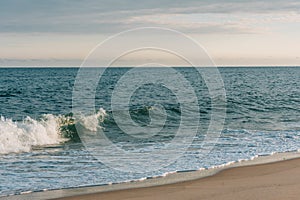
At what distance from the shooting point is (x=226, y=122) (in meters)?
23.2

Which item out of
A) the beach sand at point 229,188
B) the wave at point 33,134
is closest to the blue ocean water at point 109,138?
the wave at point 33,134

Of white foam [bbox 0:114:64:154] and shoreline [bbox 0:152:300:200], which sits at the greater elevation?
white foam [bbox 0:114:64:154]

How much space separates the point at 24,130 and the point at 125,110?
35.6 feet

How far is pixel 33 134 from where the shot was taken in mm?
16797

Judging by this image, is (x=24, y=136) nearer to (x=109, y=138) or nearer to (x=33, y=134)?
(x=33, y=134)

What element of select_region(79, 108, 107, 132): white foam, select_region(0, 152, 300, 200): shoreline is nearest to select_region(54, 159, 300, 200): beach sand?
select_region(0, 152, 300, 200): shoreline

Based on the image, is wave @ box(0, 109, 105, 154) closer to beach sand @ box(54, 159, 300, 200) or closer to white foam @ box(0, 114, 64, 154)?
white foam @ box(0, 114, 64, 154)

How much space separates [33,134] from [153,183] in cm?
790

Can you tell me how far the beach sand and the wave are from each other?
607cm

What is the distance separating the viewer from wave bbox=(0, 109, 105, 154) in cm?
1489

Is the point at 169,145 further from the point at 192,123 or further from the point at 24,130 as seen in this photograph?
the point at 192,123

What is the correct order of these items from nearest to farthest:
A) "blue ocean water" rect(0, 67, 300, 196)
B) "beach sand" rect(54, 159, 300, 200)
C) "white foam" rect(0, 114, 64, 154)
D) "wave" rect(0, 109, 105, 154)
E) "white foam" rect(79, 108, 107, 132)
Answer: "beach sand" rect(54, 159, 300, 200) < "blue ocean water" rect(0, 67, 300, 196) < "white foam" rect(0, 114, 64, 154) < "wave" rect(0, 109, 105, 154) < "white foam" rect(79, 108, 107, 132)

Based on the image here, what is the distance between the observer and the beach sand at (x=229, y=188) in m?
8.82

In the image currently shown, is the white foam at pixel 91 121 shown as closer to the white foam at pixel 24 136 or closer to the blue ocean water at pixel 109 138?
the blue ocean water at pixel 109 138
